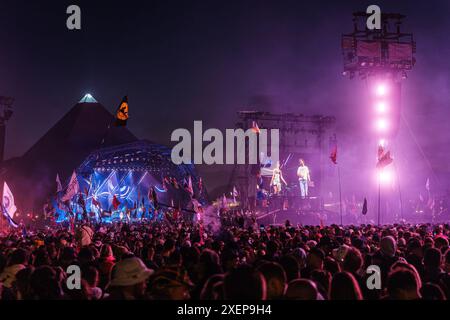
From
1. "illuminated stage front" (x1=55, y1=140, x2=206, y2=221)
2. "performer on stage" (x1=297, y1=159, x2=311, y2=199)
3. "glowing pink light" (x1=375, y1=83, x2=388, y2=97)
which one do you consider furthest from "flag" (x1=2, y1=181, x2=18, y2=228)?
"performer on stage" (x1=297, y1=159, x2=311, y2=199)

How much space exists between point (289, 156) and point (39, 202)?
28.9m

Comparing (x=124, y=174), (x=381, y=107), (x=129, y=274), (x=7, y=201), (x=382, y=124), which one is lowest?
(x=129, y=274)

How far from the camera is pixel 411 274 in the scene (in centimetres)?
481

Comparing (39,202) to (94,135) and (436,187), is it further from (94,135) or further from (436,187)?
(436,187)

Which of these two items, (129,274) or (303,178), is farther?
(303,178)

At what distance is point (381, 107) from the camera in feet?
131

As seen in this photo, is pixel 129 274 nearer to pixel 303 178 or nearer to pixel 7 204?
pixel 7 204

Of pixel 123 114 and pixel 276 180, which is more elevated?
pixel 123 114

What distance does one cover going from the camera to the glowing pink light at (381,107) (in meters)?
39.7

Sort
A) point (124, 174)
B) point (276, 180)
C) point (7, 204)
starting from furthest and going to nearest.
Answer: point (124, 174), point (276, 180), point (7, 204)

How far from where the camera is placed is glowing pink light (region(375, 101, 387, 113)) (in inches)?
1563

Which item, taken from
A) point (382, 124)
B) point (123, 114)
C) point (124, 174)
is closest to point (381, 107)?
point (382, 124)

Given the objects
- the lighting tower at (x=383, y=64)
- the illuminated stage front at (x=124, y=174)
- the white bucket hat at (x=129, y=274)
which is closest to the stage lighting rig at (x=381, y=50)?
the lighting tower at (x=383, y=64)

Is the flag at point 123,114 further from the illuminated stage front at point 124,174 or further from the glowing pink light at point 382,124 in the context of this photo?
the glowing pink light at point 382,124
